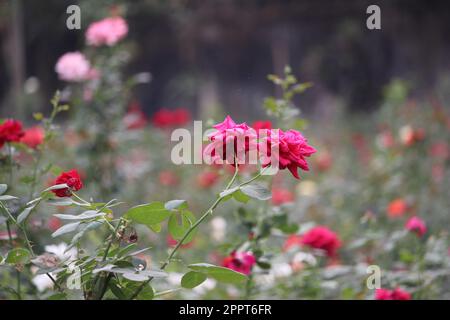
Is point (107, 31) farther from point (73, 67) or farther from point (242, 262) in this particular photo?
point (242, 262)

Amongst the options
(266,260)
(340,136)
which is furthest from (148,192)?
(340,136)

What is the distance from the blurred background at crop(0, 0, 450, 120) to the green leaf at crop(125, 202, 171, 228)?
551 cm

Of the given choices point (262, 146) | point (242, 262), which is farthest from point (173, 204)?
point (242, 262)

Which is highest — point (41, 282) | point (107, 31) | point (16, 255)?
point (107, 31)

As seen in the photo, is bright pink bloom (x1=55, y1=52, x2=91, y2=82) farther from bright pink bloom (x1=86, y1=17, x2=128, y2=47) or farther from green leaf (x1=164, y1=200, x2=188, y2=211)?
green leaf (x1=164, y1=200, x2=188, y2=211)

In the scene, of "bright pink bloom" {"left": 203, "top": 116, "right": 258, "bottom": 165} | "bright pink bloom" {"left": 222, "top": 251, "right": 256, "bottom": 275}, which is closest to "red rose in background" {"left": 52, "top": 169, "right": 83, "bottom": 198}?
"bright pink bloom" {"left": 203, "top": 116, "right": 258, "bottom": 165}

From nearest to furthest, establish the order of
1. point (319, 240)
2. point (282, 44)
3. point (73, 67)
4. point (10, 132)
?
point (10, 132), point (319, 240), point (73, 67), point (282, 44)

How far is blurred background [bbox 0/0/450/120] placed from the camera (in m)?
6.46

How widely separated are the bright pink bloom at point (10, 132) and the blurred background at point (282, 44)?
16.8ft

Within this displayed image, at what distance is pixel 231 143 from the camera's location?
2.67ft

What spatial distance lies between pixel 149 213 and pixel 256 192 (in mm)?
148

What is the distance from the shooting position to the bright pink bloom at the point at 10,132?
3.67 feet

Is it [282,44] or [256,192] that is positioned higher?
[282,44]
